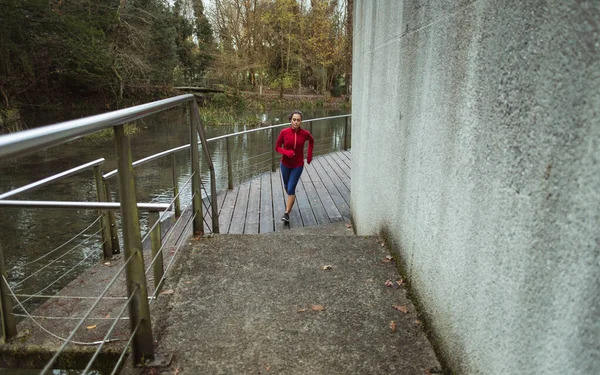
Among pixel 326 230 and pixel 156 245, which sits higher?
pixel 156 245

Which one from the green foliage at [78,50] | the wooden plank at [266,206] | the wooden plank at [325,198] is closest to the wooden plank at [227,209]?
the wooden plank at [266,206]

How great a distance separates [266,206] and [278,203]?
0.67ft

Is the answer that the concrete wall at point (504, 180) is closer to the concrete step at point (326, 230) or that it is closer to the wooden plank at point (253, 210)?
the concrete step at point (326, 230)

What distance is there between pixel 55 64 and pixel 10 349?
24.4 meters

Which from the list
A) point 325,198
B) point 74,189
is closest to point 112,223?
point 325,198

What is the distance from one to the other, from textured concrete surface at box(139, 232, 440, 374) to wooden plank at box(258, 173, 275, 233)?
249 centimetres

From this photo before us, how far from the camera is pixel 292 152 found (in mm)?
5781

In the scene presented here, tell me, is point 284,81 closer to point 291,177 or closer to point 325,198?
point 325,198

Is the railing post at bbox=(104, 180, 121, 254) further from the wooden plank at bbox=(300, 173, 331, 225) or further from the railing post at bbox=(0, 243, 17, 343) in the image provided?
the wooden plank at bbox=(300, 173, 331, 225)

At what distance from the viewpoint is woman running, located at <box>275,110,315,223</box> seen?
18.7ft

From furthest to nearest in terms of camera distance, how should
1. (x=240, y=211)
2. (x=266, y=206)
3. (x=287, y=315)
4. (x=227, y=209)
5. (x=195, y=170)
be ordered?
1. (x=266, y=206)
2. (x=227, y=209)
3. (x=240, y=211)
4. (x=195, y=170)
5. (x=287, y=315)

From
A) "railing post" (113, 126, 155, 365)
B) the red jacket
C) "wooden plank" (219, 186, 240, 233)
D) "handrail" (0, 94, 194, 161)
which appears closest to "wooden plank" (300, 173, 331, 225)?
the red jacket

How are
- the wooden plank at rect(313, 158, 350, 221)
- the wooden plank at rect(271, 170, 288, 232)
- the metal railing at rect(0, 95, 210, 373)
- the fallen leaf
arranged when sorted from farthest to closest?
the wooden plank at rect(313, 158, 350, 221) → the wooden plank at rect(271, 170, 288, 232) → the fallen leaf → the metal railing at rect(0, 95, 210, 373)

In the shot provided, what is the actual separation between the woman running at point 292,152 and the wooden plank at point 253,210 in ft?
1.30
